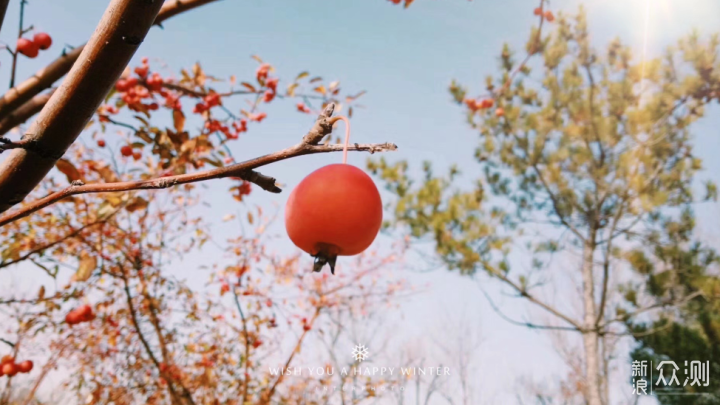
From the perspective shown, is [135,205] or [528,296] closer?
[135,205]

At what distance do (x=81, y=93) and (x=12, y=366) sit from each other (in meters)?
2.18

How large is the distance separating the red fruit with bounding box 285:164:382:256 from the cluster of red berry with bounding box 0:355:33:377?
85.6 inches

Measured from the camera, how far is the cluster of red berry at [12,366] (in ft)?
7.09

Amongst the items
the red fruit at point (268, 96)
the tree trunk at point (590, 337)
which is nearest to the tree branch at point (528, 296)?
the tree trunk at point (590, 337)

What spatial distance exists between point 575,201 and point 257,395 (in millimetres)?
5767

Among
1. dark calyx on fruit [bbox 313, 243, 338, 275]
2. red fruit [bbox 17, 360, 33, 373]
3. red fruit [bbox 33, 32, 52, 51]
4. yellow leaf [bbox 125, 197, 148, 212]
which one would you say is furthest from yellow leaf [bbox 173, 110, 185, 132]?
dark calyx on fruit [bbox 313, 243, 338, 275]

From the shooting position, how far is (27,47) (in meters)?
1.90

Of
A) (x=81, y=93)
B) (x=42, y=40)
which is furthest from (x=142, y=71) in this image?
(x=81, y=93)

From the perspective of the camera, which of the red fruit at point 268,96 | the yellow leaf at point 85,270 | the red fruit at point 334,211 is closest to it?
the red fruit at point 334,211

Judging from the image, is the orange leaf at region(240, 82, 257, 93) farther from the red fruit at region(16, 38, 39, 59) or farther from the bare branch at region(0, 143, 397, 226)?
the bare branch at region(0, 143, 397, 226)

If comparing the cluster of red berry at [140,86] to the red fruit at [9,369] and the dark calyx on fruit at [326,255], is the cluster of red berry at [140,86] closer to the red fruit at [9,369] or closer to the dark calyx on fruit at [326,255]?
the red fruit at [9,369]

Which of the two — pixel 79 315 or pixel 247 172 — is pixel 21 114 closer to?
pixel 79 315

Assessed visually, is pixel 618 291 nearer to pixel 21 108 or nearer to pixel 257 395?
pixel 257 395

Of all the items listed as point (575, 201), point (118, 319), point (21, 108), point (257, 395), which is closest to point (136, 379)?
point (118, 319)
